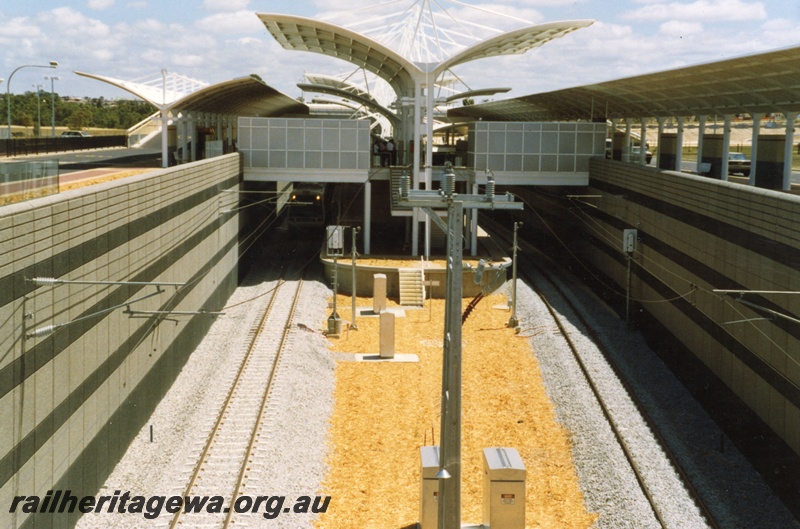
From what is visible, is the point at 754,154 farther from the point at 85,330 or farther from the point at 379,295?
the point at 85,330

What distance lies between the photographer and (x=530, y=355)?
89.3 feet

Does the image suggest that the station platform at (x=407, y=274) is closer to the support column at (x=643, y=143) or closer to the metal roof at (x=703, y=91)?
the support column at (x=643, y=143)

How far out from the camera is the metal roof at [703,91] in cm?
2144

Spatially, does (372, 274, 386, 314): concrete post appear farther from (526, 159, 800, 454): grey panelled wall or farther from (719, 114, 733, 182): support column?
(719, 114, 733, 182): support column

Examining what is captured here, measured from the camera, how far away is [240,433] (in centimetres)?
1945

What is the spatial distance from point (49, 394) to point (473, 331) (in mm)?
19034

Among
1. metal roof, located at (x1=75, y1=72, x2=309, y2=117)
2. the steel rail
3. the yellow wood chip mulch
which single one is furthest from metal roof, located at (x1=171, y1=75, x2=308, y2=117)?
the yellow wood chip mulch

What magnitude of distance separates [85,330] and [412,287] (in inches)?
843

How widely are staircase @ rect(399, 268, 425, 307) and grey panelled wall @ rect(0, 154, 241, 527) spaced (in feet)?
37.9

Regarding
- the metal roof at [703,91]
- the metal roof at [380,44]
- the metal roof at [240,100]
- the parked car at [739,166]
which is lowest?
the parked car at [739,166]

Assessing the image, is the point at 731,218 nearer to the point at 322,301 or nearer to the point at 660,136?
the point at 660,136

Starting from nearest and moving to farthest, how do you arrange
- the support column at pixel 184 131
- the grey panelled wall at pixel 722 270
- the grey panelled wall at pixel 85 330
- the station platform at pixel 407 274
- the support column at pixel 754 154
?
the grey panelled wall at pixel 85 330, the grey panelled wall at pixel 722 270, the support column at pixel 754 154, the station platform at pixel 407 274, the support column at pixel 184 131

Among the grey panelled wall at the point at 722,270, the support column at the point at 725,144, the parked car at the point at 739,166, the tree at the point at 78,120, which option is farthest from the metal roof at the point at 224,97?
the tree at the point at 78,120

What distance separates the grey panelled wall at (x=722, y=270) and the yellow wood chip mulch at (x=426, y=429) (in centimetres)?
448
